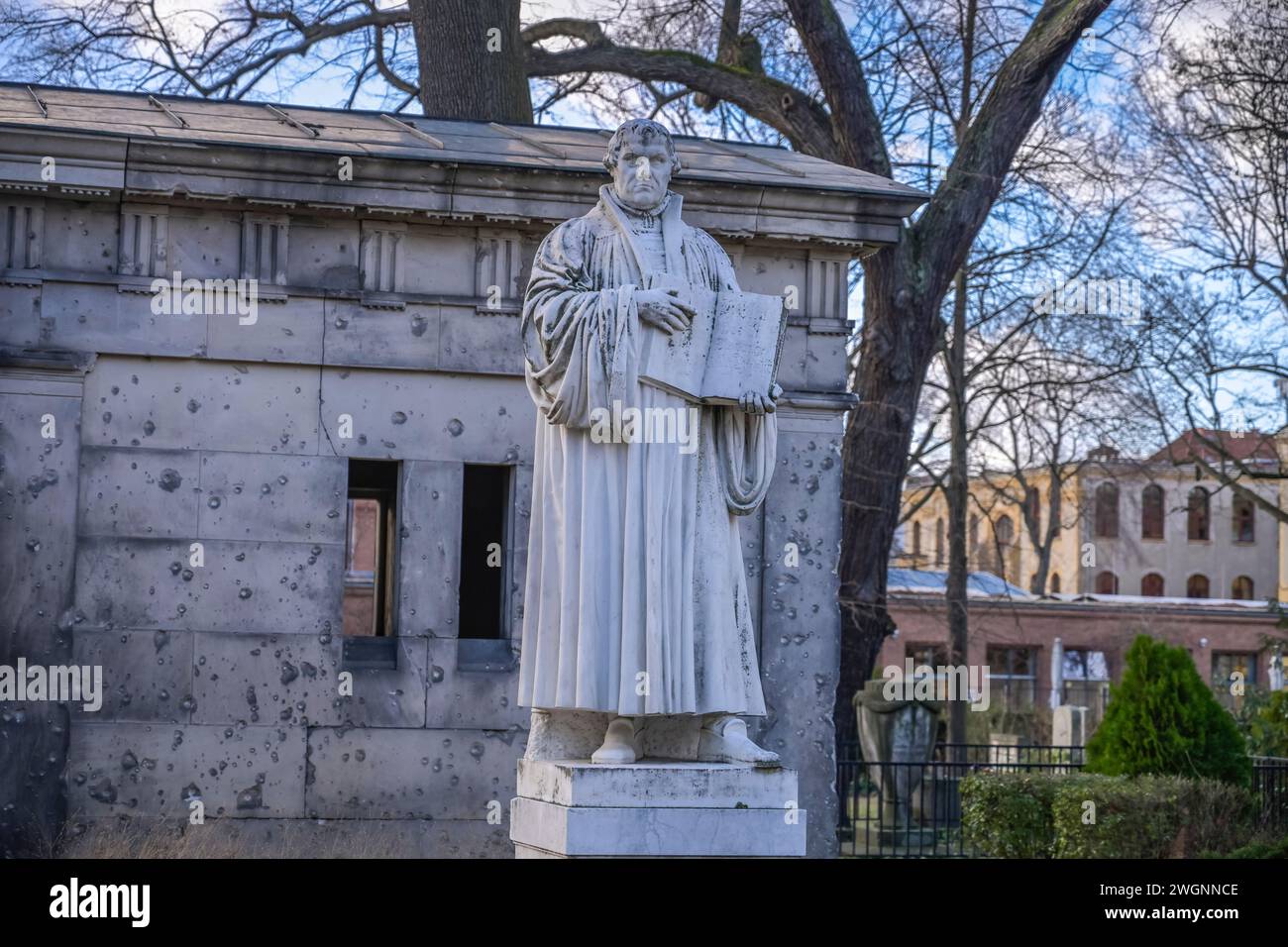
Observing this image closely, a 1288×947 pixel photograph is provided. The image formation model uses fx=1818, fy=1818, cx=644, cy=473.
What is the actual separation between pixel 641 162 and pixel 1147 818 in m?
9.78

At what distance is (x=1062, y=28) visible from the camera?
74.7ft

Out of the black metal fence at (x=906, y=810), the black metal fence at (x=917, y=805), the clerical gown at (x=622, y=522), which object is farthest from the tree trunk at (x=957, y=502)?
the clerical gown at (x=622, y=522)

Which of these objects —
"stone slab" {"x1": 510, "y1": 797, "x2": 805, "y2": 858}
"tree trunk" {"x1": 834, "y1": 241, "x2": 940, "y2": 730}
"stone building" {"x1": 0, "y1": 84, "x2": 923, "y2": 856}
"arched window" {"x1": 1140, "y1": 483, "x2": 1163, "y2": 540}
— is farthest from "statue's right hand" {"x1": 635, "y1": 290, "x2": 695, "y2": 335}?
"arched window" {"x1": 1140, "y1": 483, "x2": 1163, "y2": 540}

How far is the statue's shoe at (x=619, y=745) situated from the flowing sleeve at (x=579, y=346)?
4.53 ft

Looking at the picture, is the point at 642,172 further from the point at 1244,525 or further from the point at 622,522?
the point at 1244,525

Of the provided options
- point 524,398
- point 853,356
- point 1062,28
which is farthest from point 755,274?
point 853,356

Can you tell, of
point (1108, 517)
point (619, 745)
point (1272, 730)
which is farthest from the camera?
point (1108, 517)

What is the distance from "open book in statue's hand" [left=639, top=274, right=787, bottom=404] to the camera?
8.41m

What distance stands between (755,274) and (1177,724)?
6449mm

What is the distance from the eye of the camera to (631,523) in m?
8.32

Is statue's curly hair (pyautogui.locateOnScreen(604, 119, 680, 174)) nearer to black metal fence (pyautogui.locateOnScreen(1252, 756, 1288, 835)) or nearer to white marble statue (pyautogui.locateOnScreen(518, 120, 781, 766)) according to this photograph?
white marble statue (pyautogui.locateOnScreen(518, 120, 781, 766))

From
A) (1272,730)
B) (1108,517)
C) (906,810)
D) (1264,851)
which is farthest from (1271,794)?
(1108,517)

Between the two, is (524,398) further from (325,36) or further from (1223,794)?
(325,36)

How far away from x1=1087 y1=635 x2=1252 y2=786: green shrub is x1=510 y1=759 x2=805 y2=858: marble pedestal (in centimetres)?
1044
